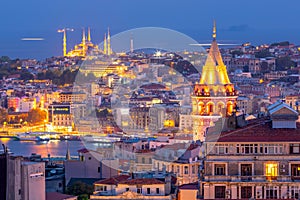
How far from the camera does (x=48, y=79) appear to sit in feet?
235

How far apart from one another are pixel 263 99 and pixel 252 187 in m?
A: 33.8

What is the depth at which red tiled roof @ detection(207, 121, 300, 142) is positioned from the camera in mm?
12711

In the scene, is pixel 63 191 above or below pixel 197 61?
below

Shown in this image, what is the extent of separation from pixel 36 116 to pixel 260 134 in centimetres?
4458

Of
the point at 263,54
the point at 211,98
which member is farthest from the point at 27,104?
the point at 211,98

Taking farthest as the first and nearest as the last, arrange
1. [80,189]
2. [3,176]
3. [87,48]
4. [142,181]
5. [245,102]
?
[87,48] < [245,102] < [80,189] < [142,181] < [3,176]

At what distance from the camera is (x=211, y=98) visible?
66.1 feet

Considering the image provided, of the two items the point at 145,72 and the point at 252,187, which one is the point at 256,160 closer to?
the point at 252,187

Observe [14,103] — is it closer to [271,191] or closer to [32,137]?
[32,137]

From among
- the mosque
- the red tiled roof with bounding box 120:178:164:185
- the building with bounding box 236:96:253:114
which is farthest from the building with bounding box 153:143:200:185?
the mosque

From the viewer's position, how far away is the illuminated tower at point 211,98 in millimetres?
19953

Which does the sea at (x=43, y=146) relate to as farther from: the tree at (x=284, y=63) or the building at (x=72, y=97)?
the tree at (x=284, y=63)

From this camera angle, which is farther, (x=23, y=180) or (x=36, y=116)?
(x=36, y=116)

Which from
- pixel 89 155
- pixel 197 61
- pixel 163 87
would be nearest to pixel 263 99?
pixel 197 61
